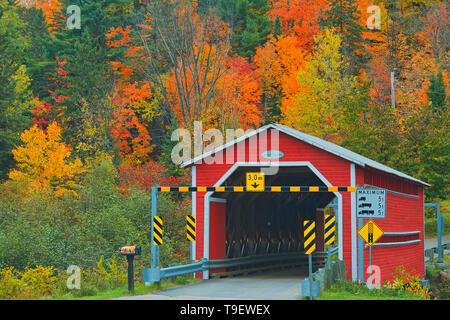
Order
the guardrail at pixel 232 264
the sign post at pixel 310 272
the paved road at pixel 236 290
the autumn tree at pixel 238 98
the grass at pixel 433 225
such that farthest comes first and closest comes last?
the grass at pixel 433 225 < the autumn tree at pixel 238 98 < the guardrail at pixel 232 264 < the paved road at pixel 236 290 < the sign post at pixel 310 272

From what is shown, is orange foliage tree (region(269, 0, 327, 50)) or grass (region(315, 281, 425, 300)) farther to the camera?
orange foliage tree (region(269, 0, 327, 50))

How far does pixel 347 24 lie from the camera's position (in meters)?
61.1

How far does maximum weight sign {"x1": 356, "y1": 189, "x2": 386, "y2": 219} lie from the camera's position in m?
16.4

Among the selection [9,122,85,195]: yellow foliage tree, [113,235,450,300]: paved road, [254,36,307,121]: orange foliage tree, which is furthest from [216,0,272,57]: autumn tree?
[113,235,450,300]: paved road

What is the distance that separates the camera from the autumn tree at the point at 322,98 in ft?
149

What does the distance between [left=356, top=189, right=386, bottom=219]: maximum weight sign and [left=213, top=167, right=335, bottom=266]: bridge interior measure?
21.7 feet

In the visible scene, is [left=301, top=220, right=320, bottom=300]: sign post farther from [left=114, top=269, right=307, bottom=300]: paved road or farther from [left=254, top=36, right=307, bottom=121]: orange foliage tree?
[left=254, top=36, right=307, bottom=121]: orange foliage tree

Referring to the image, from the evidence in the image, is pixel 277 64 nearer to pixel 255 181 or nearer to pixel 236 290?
pixel 255 181

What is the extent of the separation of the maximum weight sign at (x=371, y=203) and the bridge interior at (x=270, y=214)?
6609 mm

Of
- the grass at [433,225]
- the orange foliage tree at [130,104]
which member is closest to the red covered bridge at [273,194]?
the grass at [433,225]

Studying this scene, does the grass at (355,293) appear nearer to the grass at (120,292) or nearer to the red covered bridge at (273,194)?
the red covered bridge at (273,194)

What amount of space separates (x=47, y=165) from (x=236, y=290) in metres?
24.3

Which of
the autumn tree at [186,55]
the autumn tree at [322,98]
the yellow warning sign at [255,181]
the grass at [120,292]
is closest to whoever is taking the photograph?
the grass at [120,292]

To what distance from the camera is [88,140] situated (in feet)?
144
